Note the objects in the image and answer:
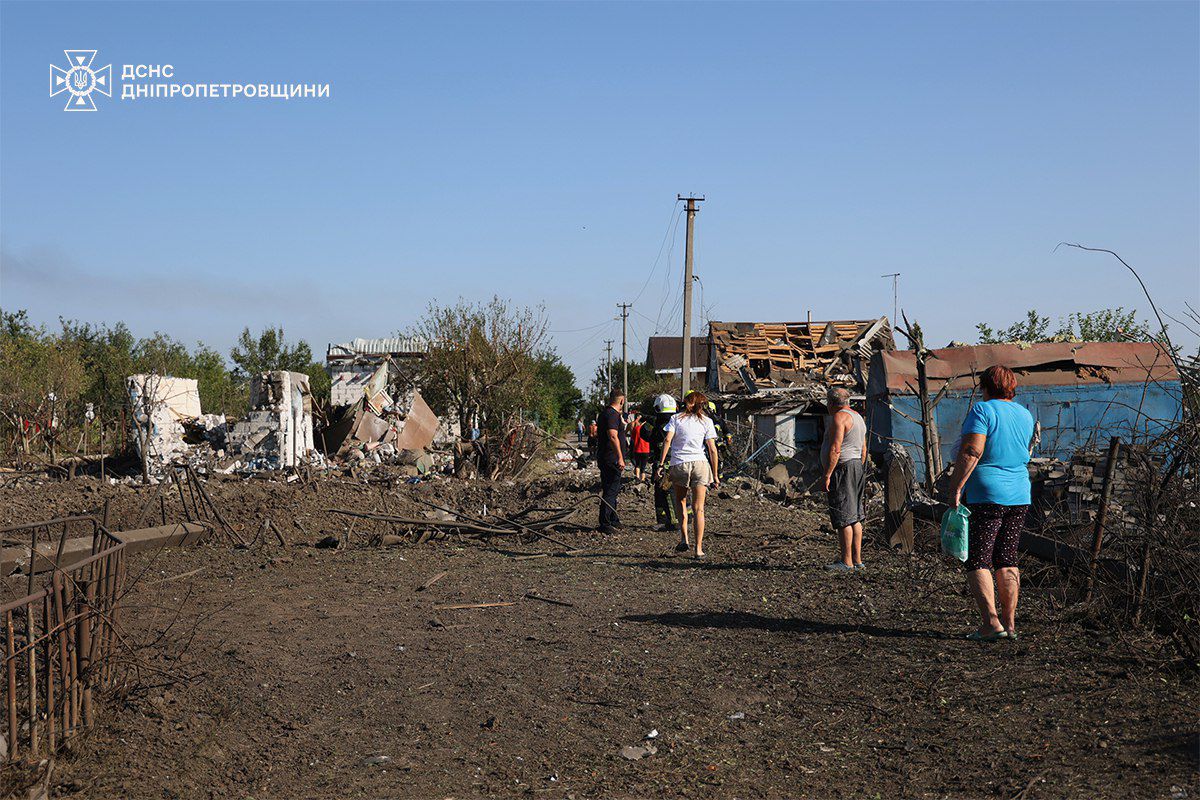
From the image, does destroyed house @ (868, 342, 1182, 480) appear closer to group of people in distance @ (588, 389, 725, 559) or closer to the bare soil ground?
group of people in distance @ (588, 389, 725, 559)

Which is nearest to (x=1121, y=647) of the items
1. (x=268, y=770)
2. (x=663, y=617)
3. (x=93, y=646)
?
(x=663, y=617)

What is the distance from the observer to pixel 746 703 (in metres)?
5.41

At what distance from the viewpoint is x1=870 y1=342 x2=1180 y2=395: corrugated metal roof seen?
21.1m

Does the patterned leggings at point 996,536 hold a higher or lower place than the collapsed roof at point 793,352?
lower

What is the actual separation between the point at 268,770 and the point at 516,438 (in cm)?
1832

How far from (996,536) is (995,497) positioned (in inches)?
9.2

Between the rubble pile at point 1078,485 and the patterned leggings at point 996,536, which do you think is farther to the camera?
the rubble pile at point 1078,485

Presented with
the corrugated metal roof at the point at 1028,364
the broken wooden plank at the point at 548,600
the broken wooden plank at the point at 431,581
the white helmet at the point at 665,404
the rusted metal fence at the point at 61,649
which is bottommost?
the broken wooden plank at the point at 431,581

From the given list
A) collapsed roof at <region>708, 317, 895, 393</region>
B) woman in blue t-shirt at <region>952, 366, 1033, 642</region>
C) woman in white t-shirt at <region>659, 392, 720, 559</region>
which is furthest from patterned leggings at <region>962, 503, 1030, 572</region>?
collapsed roof at <region>708, 317, 895, 393</region>

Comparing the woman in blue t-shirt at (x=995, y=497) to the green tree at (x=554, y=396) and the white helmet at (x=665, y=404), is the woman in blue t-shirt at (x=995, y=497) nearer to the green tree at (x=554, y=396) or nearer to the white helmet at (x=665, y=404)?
the white helmet at (x=665, y=404)

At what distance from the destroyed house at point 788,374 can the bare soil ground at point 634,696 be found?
15429mm

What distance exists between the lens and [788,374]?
29219 mm

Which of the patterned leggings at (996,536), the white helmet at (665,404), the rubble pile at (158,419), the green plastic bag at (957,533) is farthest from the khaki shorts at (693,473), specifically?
the rubble pile at (158,419)

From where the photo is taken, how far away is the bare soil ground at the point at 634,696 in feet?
14.3
